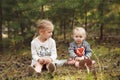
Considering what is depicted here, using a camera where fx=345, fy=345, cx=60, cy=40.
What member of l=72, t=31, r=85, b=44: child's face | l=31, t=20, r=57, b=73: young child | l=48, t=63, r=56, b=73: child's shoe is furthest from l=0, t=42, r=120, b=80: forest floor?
l=72, t=31, r=85, b=44: child's face

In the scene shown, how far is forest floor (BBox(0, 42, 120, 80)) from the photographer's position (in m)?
5.41

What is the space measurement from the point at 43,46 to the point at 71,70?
28.6 inches

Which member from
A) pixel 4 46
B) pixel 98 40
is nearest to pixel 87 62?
pixel 98 40

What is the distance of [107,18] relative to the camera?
9.53 metres

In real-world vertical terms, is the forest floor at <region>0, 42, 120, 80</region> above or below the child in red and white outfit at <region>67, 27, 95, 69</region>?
below

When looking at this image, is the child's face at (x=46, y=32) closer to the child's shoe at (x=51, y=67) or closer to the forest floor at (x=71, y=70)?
the forest floor at (x=71, y=70)

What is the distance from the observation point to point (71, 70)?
6422 millimetres

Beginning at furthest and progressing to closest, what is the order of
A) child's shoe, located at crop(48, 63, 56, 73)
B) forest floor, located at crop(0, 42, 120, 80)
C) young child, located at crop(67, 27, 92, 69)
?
young child, located at crop(67, 27, 92, 69) → child's shoe, located at crop(48, 63, 56, 73) → forest floor, located at crop(0, 42, 120, 80)

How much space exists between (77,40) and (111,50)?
1832mm

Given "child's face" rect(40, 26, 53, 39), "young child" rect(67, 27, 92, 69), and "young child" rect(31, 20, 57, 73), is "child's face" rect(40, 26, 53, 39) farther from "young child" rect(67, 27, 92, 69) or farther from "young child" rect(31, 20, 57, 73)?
"young child" rect(67, 27, 92, 69)

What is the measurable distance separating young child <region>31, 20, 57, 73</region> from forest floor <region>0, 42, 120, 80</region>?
255 mm

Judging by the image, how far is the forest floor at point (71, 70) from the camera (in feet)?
17.8

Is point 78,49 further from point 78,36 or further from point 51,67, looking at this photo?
point 51,67

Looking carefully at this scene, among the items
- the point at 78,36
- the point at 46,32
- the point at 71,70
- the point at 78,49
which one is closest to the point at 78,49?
the point at 78,49
